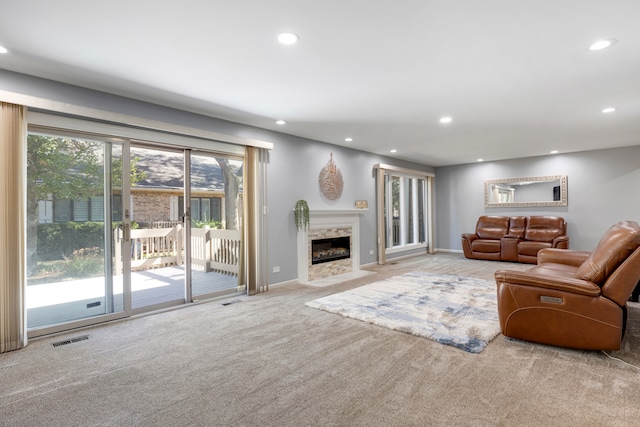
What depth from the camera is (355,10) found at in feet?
6.79

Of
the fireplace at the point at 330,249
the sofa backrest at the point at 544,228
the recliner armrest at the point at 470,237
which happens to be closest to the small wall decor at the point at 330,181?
the fireplace at the point at 330,249

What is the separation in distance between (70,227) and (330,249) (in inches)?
156

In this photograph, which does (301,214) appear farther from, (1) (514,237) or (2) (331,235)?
(1) (514,237)

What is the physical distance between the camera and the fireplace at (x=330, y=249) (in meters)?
5.75

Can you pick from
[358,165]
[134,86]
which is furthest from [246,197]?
[358,165]

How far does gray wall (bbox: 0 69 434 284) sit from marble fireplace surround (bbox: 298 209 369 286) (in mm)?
151

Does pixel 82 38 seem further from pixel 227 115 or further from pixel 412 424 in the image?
pixel 412 424

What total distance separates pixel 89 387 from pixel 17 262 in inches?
58.3

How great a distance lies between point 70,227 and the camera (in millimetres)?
3322

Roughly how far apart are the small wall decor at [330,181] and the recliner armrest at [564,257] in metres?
3.34

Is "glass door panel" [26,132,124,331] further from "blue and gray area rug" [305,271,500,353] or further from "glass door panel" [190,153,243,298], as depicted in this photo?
"blue and gray area rug" [305,271,500,353]

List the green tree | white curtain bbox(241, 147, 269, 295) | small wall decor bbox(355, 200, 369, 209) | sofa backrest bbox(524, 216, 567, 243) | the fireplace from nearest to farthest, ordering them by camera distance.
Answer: the green tree → white curtain bbox(241, 147, 269, 295) → the fireplace → small wall decor bbox(355, 200, 369, 209) → sofa backrest bbox(524, 216, 567, 243)

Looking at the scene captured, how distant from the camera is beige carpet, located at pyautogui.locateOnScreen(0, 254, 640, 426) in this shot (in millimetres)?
1833

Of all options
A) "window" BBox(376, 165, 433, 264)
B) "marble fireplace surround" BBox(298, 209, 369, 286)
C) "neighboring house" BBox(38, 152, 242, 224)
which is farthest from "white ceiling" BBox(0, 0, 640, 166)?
"window" BBox(376, 165, 433, 264)
